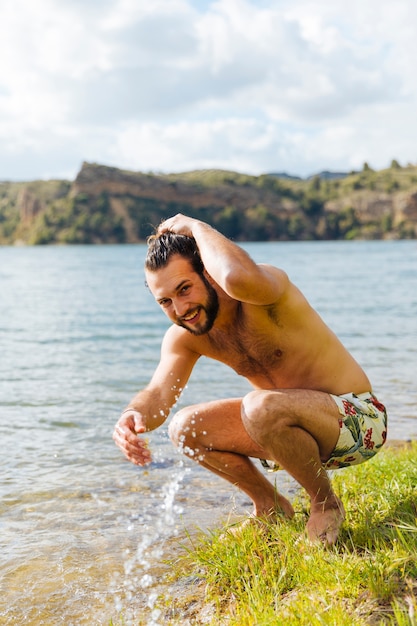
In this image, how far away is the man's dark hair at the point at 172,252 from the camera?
13.0 feet

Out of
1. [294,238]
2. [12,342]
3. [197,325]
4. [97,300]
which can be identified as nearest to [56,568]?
[197,325]

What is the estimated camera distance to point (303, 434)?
148 inches

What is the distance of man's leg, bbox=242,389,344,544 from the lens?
3.71m

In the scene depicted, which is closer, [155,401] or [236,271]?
[236,271]

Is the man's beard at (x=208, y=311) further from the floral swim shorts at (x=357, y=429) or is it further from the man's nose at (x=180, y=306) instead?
the floral swim shorts at (x=357, y=429)

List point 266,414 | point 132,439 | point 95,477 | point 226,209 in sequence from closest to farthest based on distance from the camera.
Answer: point 132,439 → point 266,414 → point 95,477 → point 226,209

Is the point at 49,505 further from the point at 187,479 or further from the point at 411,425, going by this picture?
the point at 411,425

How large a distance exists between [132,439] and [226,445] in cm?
95

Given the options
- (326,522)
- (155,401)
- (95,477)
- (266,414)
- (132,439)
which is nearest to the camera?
(132,439)

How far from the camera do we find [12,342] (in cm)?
1758

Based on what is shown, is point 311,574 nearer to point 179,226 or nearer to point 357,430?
point 357,430

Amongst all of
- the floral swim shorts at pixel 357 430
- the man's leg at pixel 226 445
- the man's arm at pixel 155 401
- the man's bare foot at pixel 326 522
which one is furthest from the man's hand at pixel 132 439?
the floral swim shorts at pixel 357 430

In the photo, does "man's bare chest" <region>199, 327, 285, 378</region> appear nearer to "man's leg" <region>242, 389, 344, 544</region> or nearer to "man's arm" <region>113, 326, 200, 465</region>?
"man's arm" <region>113, 326, 200, 465</region>

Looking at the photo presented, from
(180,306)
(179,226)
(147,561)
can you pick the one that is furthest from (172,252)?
(147,561)
